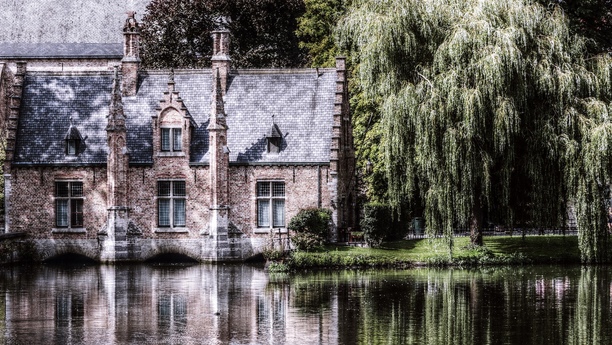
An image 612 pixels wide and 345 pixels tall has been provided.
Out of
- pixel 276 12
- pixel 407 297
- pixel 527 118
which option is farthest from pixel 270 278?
pixel 276 12

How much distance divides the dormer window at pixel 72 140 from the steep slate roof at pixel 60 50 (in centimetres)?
2704

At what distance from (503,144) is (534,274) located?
4228 mm

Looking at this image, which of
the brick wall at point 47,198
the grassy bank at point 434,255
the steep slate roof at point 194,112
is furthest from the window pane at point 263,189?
the brick wall at point 47,198

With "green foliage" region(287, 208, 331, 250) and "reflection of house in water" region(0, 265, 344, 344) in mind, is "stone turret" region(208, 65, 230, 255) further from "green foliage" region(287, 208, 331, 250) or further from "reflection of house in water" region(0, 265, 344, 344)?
"reflection of house in water" region(0, 265, 344, 344)

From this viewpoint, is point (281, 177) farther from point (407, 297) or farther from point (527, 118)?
point (407, 297)

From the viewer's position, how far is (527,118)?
35688 mm

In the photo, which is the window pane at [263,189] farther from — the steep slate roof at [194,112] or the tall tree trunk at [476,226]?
the tall tree trunk at [476,226]

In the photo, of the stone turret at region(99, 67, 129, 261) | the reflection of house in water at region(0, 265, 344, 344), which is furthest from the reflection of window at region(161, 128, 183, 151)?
the reflection of house in water at region(0, 265, 344, 344)

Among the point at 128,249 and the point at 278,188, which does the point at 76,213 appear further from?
the point at 278,188

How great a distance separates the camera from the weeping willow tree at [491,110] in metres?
34.6

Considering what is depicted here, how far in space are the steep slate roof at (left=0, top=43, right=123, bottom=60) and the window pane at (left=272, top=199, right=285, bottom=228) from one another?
30.0 m

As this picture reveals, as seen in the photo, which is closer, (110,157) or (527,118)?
(527,118)

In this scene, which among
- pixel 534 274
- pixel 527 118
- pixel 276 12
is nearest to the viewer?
pixel 534 274

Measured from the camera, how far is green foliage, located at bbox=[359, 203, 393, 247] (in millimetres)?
39000
